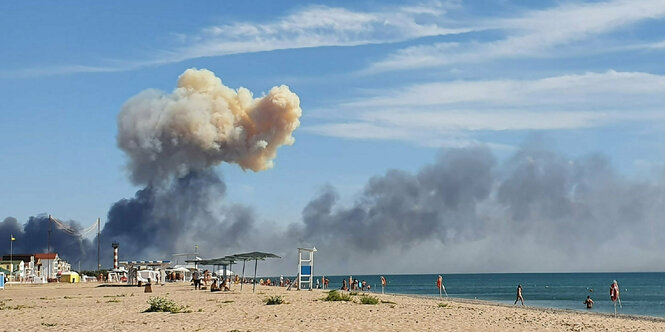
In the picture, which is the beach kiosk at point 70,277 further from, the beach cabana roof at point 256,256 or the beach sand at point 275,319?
the beach sand at point 275,319

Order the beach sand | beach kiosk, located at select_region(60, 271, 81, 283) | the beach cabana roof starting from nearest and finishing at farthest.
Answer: the beach sand, the beach cabana roof, beach kiosk, located at select_region(60, 271, 81, 283)

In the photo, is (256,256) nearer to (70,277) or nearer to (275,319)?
(275,319)

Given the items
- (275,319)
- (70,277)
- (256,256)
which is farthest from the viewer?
(70,277)

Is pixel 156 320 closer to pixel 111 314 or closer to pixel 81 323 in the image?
pixel 81 323

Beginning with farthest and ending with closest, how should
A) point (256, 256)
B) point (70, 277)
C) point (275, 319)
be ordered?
point (70, 277) < point (256, 256) < point (275, 319)

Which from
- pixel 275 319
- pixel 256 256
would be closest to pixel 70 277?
pixel 256 256

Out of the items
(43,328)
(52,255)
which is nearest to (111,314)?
(43,328)

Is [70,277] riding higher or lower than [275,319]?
lower

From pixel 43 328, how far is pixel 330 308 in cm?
1186

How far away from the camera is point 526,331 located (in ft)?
83.5

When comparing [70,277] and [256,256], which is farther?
[70,277]

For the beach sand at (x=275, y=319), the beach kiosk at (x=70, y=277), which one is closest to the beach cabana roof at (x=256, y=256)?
the beach sand at (x=275, y=319)

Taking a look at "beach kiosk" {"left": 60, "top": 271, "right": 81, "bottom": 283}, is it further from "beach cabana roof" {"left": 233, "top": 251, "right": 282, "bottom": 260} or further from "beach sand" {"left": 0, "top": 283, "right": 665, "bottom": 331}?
Answer: "beach sand" {"left": 0, "top": 283, "right": 665, "bottom": 331}

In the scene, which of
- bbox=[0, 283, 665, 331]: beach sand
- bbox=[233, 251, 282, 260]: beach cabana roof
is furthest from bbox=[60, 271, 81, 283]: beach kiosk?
bbox=[0, 283, 665, 331]: beach sand
